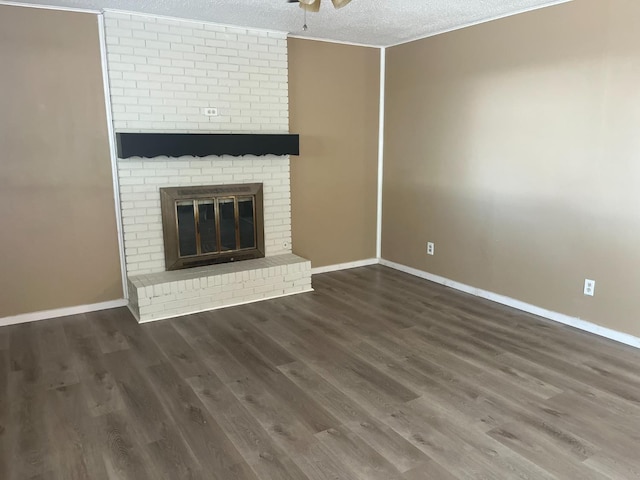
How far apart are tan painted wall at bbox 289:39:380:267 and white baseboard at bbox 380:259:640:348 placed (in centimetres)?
77

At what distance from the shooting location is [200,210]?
426cm

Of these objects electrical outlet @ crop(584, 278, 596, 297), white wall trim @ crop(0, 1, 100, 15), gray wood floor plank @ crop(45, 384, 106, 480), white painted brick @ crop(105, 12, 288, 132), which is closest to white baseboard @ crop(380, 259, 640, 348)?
electrical outlet @ crop(584, 278, 596, 297)

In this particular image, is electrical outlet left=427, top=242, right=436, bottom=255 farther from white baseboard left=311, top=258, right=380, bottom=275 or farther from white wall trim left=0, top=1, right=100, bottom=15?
white wall trim left=0, top=1, right=100, bottom=15

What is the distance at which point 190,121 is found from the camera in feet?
13.7

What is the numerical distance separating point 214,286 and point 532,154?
2.82 meters

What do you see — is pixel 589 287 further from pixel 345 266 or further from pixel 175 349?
pixel 175 349

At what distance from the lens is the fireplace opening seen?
4156mm

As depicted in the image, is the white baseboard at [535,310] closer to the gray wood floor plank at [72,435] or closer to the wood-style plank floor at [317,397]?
the wood-style plank floor at [317,397]

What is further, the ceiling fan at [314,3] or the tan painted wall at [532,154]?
the tan painted wall at [532,154]

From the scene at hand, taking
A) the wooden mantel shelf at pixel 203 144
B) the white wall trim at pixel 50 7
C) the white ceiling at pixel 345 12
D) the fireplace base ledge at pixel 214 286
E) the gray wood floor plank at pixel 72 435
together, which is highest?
the white ceiling at pixel 345 12

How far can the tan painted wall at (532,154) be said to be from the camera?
3262mm

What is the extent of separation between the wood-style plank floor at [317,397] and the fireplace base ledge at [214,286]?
0.52ft

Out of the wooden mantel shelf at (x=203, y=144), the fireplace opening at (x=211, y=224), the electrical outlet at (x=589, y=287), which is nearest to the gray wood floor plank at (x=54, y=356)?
the fireplace opening at (x=211, y=224)

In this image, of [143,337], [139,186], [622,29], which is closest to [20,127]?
[139,186]
